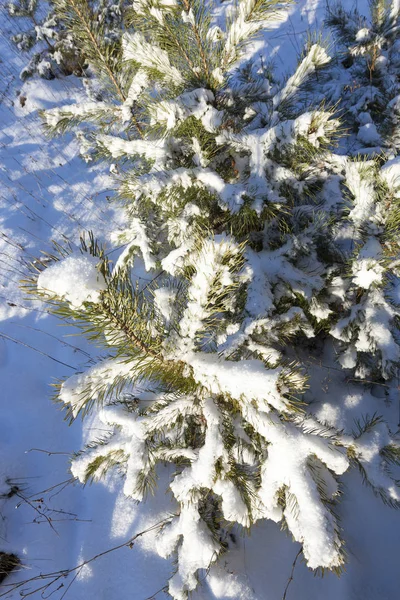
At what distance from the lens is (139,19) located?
6.45 ft

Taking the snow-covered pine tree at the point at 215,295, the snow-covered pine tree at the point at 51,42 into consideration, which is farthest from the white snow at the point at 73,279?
the snow-covered pine tree at the point at 51,42

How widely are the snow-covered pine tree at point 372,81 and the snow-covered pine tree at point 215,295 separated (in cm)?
107

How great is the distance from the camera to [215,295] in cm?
117

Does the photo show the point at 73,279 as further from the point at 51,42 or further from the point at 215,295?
the point at 51,42

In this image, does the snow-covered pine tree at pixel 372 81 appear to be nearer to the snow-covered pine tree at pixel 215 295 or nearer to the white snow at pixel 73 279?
the snow-covered pine tree at pixel 215 295

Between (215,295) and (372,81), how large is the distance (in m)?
3.62

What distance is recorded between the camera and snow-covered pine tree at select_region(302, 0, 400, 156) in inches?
124

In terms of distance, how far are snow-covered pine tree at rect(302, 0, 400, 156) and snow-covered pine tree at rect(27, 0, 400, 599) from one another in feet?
3.50

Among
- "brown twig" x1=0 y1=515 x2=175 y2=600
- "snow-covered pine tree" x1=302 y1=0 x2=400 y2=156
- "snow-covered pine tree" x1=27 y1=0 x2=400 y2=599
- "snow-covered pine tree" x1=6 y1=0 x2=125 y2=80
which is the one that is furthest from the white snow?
"snow-covered pine tree" x1=6 y1=0 x2=125 y2=80

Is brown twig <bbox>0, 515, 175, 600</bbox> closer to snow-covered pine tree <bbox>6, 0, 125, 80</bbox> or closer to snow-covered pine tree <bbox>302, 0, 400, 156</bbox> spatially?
snow-covered pine tree <bbox>302, 0, 400, 156</bbox>

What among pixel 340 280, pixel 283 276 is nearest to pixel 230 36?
pixel 283 276

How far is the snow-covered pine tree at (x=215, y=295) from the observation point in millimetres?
1173

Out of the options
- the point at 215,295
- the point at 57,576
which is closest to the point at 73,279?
the point at 215,295

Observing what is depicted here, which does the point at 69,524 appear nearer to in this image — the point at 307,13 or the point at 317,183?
the point at 317,183
